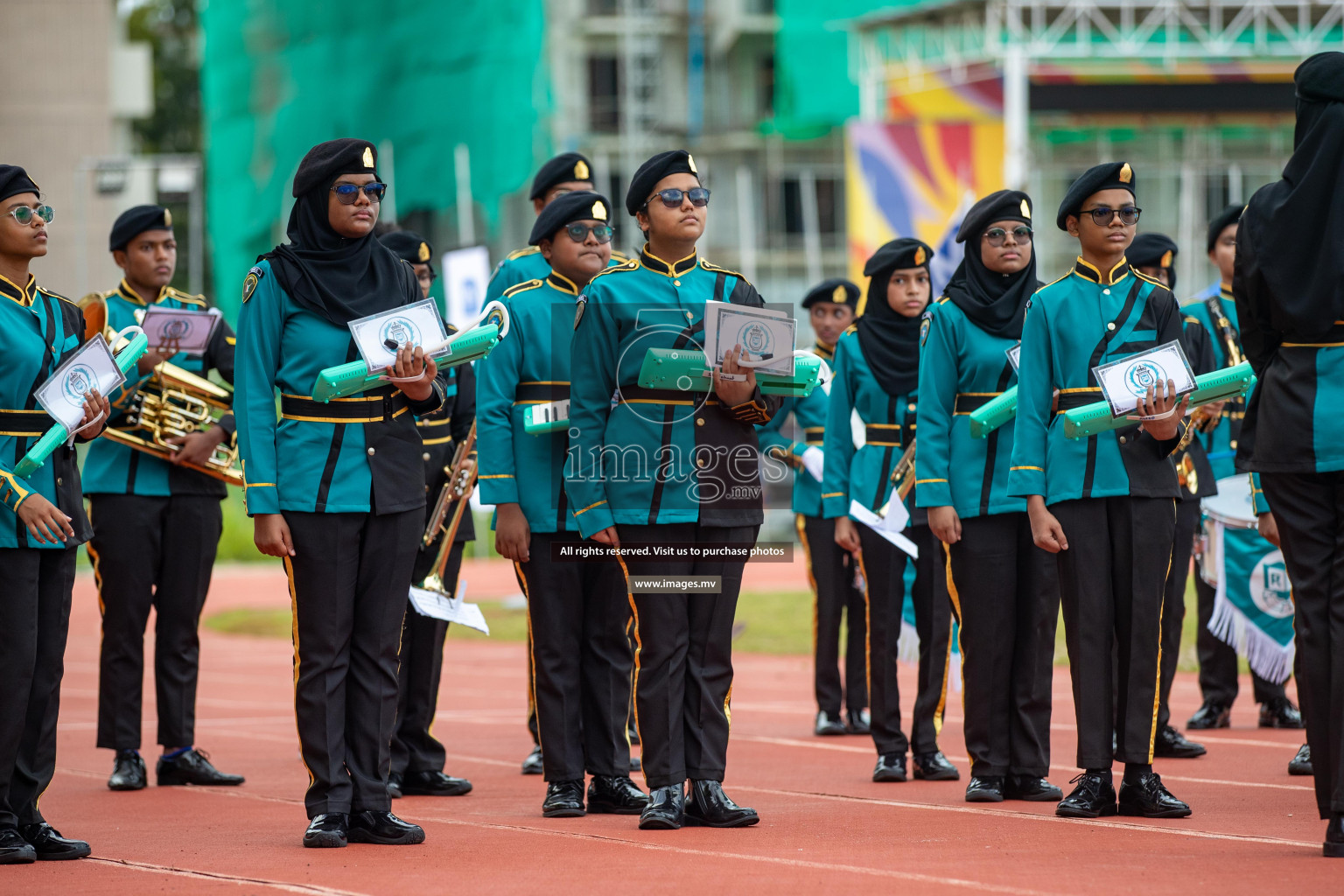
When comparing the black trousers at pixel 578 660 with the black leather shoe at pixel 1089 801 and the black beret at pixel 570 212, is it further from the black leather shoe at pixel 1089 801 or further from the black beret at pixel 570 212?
the black leather shoe at pixel 1089 801

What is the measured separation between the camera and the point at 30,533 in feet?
21.3

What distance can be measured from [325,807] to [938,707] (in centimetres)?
329

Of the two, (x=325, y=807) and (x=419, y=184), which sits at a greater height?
(x=419, y=184)

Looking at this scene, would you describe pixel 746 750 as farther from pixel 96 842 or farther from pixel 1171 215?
pixel 1171 215

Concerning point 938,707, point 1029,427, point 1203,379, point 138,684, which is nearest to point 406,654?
point 138,684

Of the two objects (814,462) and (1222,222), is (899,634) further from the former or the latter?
(1222,222)

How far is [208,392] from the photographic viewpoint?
8.95 meters

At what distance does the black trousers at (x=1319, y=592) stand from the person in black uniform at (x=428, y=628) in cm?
370

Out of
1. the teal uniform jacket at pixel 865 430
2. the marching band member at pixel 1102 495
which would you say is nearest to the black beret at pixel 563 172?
the teal uniform jacket at pixel 865 430

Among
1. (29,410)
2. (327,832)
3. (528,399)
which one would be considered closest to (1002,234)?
(528,399)

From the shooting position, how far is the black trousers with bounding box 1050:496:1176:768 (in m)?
7.01

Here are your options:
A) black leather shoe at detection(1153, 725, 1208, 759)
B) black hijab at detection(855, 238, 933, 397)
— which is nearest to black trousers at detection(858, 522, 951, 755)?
black hijab at detection(855, 238, 933, 397)

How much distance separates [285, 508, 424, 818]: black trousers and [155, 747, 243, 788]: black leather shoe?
2.24 meters

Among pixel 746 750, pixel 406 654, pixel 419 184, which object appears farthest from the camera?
pixel 419 184
